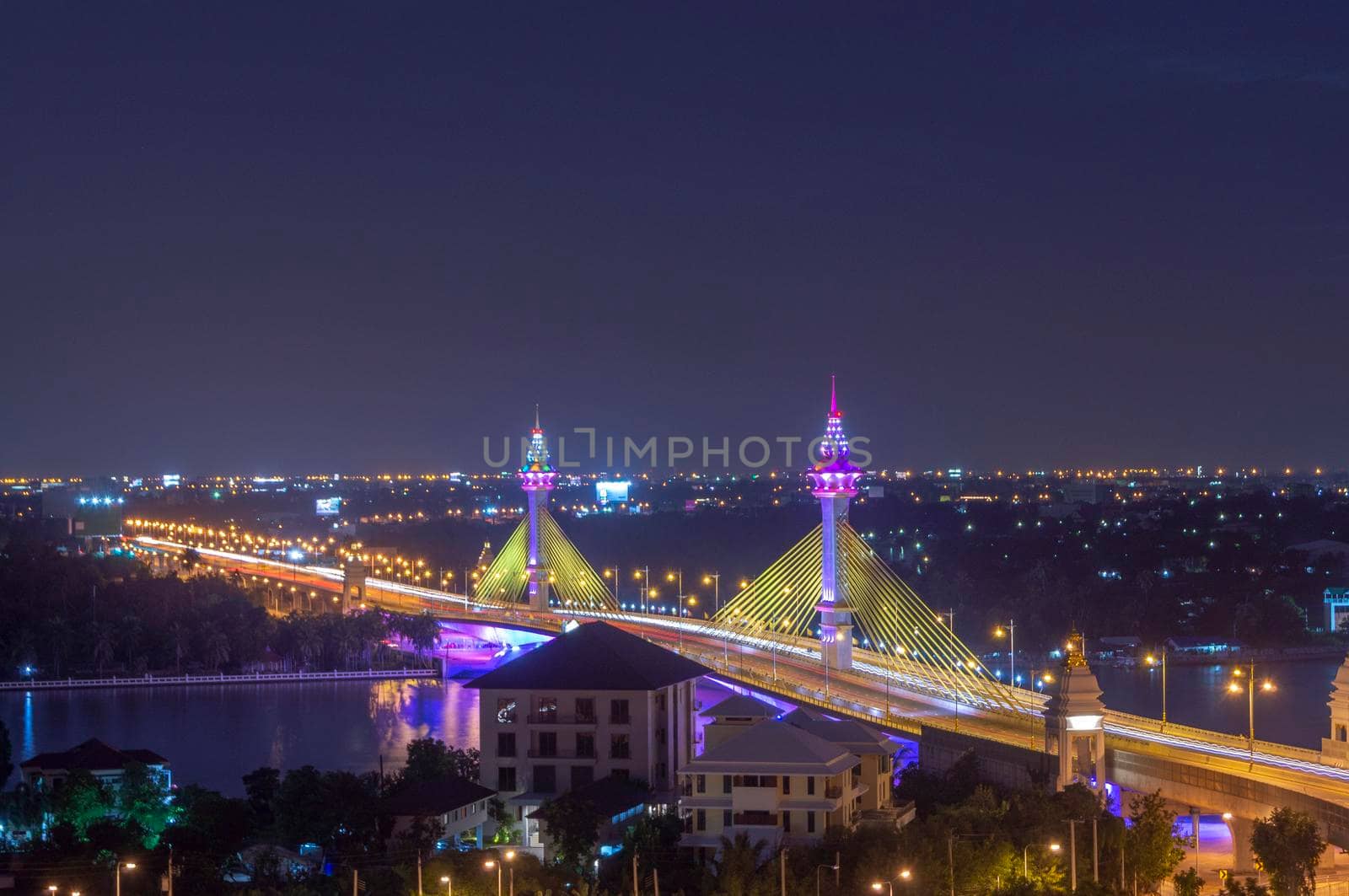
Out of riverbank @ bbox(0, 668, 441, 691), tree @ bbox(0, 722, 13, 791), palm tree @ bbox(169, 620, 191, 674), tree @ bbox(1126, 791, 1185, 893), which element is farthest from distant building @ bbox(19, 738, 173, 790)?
palm tree @ bbox(169, 620, 191, 674)

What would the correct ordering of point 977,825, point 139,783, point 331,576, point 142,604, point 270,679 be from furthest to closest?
point 331,576 → point 142,604 → point 270,679 → point 139,783 → point 977,825

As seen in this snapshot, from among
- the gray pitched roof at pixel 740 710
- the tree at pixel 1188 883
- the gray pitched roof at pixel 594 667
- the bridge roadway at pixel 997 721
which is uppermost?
the gray pitched roof at pixel 594 667

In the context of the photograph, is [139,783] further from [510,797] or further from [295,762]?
[295,762]

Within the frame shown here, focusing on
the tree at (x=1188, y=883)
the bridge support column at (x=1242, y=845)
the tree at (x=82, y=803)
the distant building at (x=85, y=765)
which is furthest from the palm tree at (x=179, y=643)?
the tree at (x=1188, y=883)

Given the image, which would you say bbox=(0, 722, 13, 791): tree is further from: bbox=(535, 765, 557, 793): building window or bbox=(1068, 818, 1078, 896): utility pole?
bbox=(1068, 818, 1078, 896): utility pole

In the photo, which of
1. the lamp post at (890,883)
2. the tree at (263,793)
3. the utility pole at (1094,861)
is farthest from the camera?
the tree at (263,793)

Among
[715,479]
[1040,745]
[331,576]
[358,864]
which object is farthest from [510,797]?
[715,479]

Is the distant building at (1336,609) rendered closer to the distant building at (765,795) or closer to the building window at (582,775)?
the building window at (582,775)

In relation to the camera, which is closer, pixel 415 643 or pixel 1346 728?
pixel 1346 728
